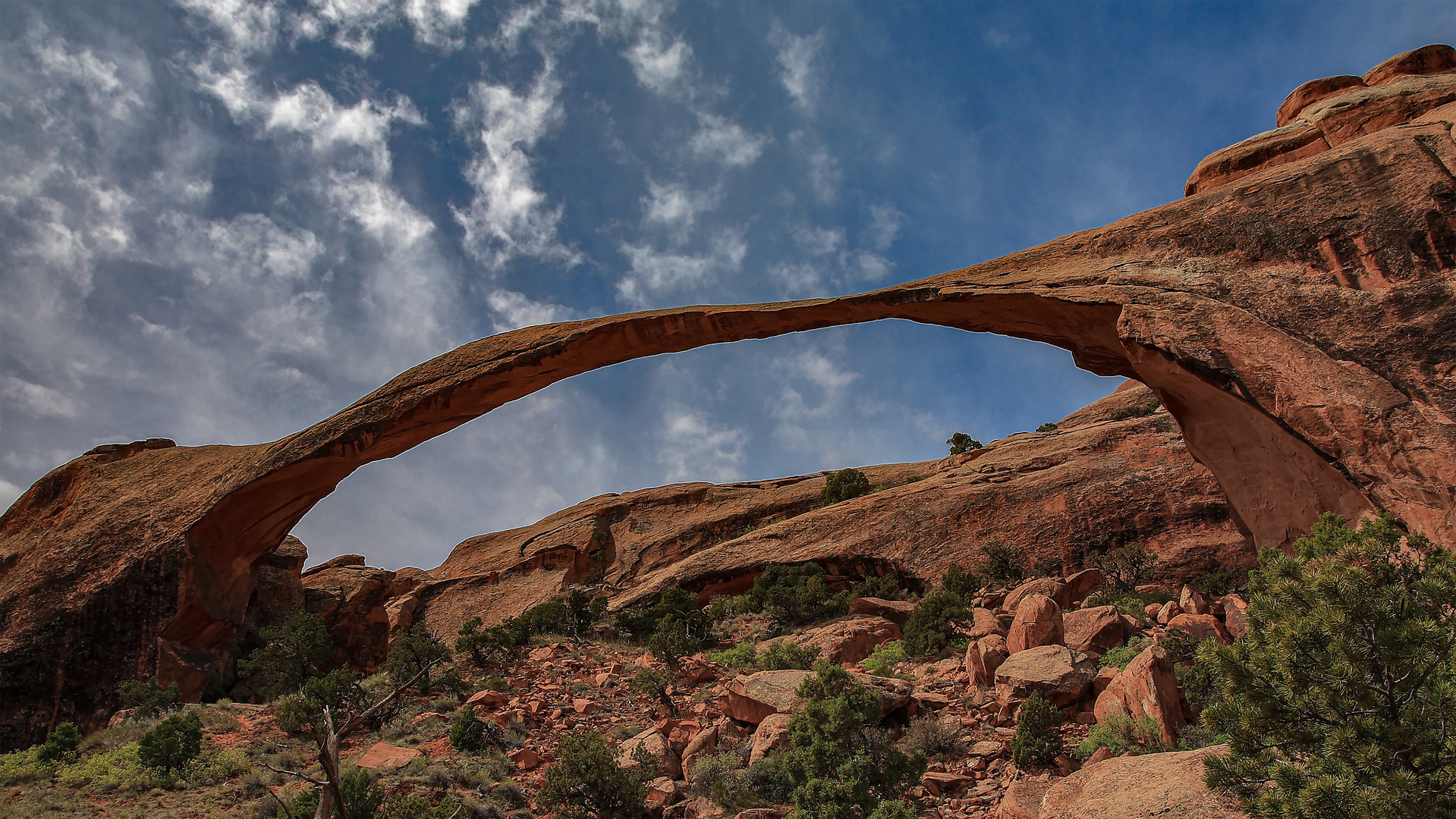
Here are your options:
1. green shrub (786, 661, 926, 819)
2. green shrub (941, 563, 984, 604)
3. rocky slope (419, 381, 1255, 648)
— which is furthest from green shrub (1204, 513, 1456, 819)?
green shrub (941, 563, 984, 604)

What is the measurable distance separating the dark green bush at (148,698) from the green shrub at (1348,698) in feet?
45.8

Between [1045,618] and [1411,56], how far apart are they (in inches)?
418

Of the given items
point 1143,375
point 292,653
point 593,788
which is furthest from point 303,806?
point 1143,375

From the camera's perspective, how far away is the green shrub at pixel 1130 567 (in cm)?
1445

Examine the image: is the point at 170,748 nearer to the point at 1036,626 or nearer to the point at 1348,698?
the point at 1036,626

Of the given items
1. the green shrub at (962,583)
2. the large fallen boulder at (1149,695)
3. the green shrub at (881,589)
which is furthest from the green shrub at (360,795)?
the green shrub at (881,589)

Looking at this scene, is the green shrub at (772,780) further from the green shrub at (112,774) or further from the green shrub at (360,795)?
the green shrub at (112,774)

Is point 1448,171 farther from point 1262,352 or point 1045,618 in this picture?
point 1045,618

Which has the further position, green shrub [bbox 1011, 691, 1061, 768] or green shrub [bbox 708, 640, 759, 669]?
green shrub [bbox 708, 640, 759, 669]

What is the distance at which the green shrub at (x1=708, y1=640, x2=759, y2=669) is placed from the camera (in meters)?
12.7

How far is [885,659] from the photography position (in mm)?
11312

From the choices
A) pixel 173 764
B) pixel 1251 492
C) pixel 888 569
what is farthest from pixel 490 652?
pixel 1251 492

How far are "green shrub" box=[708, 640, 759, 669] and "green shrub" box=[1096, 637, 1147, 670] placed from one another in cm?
529

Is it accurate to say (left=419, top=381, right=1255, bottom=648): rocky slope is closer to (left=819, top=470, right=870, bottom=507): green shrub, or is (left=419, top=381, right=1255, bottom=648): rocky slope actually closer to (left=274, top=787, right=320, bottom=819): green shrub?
(left=819, top=470, right=870, bottom=507): green shrub
